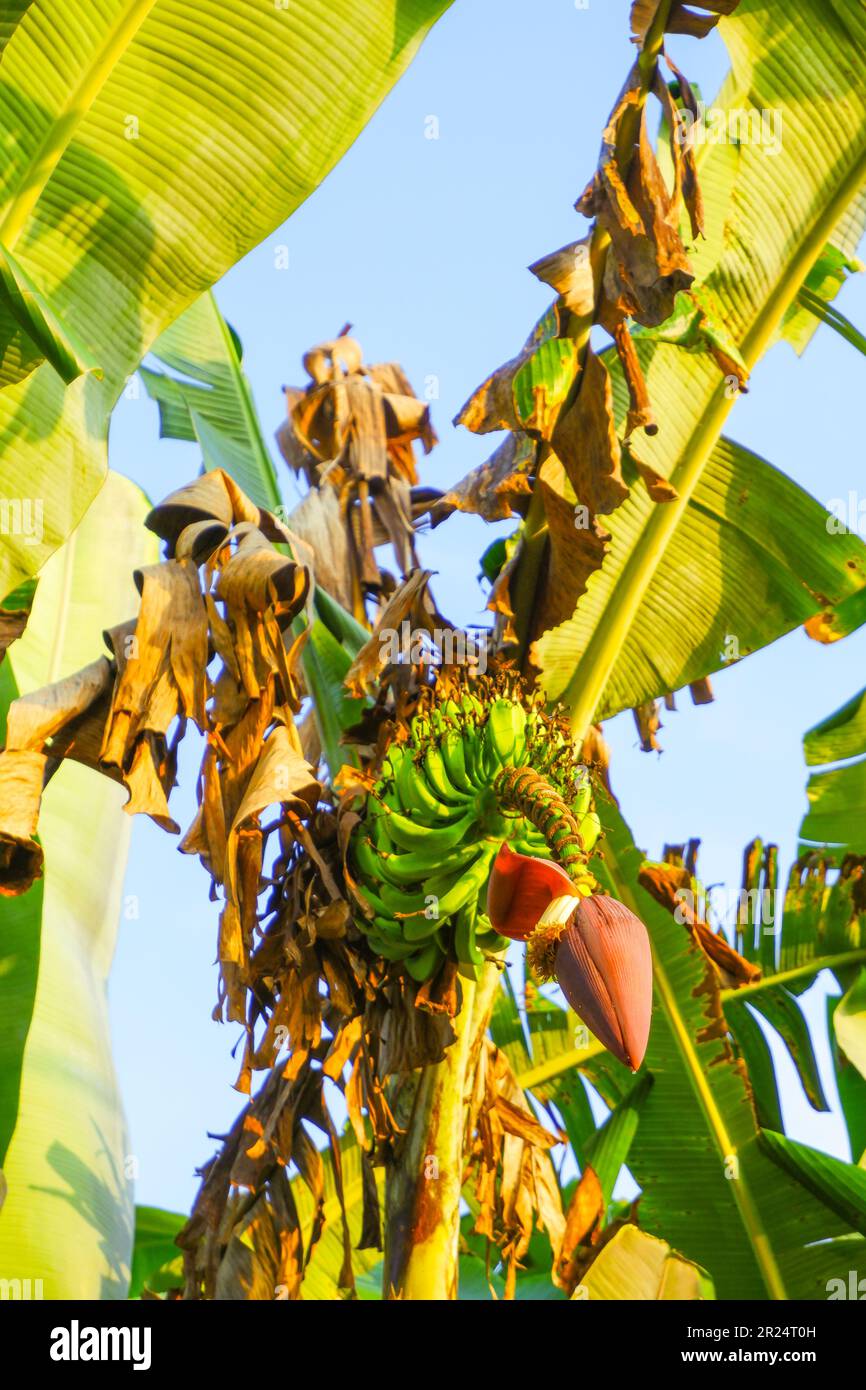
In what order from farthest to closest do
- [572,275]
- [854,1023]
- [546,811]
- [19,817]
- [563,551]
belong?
1. [854,1023]
2. [563,551]
3. [572,275]
4. [19,817]
5. [546,811]

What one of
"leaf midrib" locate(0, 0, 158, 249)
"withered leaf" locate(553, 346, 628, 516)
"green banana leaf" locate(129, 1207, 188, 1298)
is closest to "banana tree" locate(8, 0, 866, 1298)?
"withered leaf" locate(553, 346, 628, 516)

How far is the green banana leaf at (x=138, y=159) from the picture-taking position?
200cm

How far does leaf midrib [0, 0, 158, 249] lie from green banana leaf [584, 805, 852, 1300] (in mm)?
1529

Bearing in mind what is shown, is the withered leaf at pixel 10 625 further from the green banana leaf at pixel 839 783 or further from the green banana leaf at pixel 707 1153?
the green banana leaf at pixel 839 783

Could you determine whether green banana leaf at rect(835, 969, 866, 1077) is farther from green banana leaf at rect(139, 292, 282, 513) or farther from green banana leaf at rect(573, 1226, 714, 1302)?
green banana leaf at rect(139, 292, 282, 513)

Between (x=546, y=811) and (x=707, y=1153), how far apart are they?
1.54m

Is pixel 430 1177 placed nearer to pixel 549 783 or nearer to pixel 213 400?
pixel 549 783

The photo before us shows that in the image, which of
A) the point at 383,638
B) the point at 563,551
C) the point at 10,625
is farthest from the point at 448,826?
the point at 10,625

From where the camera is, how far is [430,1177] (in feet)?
7.02

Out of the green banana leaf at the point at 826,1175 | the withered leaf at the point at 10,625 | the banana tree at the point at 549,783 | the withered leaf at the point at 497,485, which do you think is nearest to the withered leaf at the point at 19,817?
the banana tree at the point at 549,783

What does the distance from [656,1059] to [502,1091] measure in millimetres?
486

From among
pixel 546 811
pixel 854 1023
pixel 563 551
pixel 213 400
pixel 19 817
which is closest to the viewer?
pixel 546 811

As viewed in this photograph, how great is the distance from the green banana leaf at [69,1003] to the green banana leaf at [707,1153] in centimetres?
108
